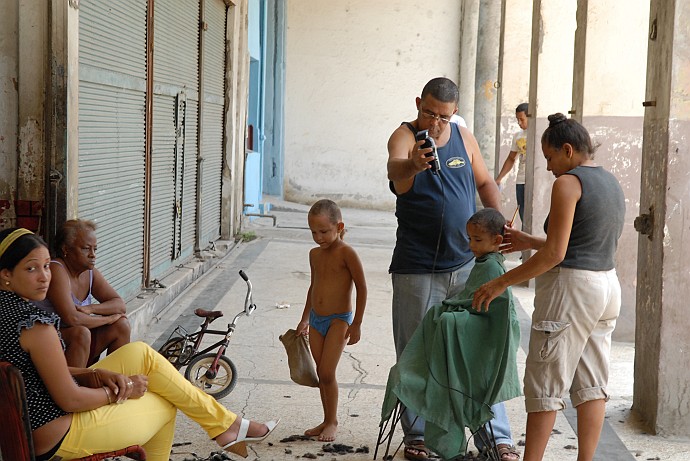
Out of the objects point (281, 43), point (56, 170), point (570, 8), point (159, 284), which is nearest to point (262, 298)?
point (159, 284)

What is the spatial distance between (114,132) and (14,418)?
370cm

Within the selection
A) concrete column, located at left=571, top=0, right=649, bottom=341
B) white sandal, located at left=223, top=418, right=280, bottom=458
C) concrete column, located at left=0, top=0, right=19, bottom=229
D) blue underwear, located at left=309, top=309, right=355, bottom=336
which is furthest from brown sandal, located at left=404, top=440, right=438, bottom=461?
concrete column, located at left=571, top=0, right=649, bottom=341

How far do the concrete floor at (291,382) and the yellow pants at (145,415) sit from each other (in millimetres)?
632

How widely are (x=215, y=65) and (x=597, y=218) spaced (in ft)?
25.5

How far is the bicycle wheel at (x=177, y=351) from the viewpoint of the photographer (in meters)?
5.38

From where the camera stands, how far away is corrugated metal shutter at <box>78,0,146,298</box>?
5.77 meters

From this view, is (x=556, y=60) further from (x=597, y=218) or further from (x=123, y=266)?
(x=597, y=218)

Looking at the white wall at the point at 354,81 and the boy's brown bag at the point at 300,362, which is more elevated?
the white wall at the point at 354,81

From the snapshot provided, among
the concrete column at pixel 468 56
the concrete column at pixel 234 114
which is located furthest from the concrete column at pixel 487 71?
the concrete column at pixel 468 56

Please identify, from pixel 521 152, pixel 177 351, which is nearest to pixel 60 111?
pixel 177 351

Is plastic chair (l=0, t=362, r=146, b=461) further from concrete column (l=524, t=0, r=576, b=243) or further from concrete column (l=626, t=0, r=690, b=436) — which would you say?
concrete column (l=524, t=0, r=576, b=243)

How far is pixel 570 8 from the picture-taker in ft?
34.2

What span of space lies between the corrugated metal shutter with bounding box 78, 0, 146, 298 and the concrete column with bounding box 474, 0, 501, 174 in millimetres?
7652

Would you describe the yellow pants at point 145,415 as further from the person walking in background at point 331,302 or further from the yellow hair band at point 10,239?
the person walking in background at point 331,302
